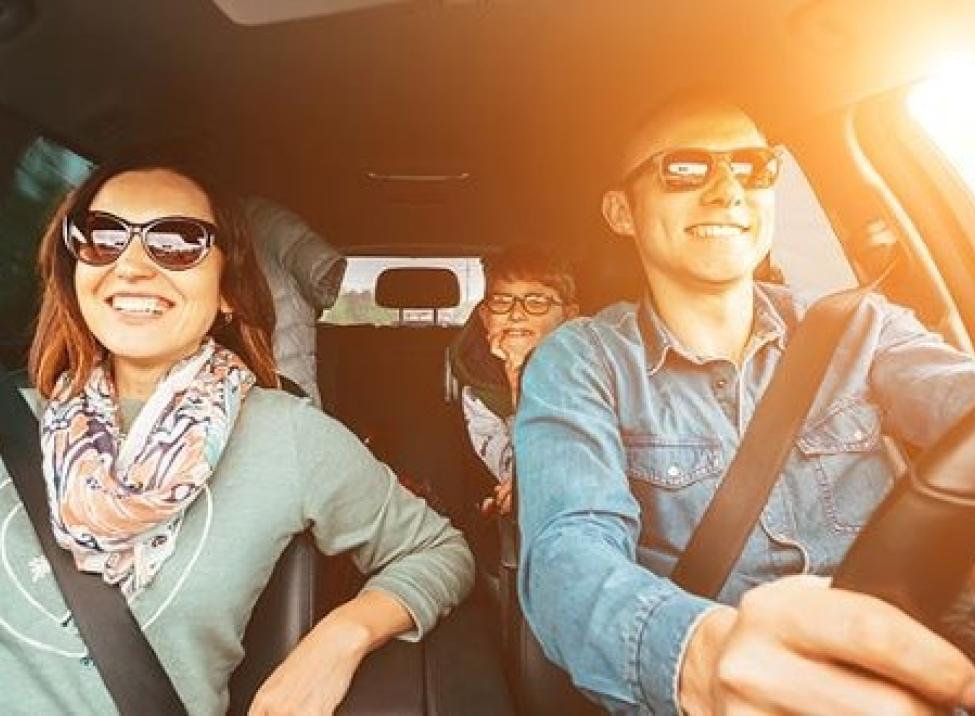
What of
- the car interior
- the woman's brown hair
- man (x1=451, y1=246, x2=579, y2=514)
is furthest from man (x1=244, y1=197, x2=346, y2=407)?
man (x1=451, y1=246, x2=579, y2=514)

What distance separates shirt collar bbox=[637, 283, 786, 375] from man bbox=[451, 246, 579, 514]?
0.70 meters

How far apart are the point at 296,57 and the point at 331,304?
0.37m

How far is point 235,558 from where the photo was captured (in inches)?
49.0

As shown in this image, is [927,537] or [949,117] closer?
[927,537]

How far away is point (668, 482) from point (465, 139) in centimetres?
102

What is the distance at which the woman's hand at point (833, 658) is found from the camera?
447 millimetres

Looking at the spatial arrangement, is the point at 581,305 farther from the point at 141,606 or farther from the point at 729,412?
the point at 141,606

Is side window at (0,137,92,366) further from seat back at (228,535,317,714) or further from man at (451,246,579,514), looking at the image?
man at (451,246,579,514)

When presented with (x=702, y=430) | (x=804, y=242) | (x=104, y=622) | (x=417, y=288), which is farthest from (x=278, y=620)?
(x=417, y=288)

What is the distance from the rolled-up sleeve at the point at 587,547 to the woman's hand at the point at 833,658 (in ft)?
0.54

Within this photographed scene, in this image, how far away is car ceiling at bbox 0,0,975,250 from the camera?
4.45 feet

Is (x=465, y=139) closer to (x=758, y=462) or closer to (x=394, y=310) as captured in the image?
(x=394, y=310)

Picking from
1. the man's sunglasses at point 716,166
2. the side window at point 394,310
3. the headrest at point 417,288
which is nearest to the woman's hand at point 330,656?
the man's sunglasses at point 716,166

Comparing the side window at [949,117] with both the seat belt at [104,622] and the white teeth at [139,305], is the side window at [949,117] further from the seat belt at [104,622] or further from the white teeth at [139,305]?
the seat belt at [104,622]
